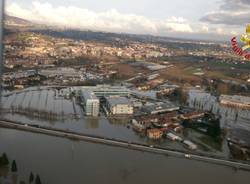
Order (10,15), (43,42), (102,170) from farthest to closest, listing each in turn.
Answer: (43,42) → (10,15) → (102,170)

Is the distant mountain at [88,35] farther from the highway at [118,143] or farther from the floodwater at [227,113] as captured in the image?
the highway at [118,143]

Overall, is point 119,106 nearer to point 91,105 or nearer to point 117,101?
point 117,101

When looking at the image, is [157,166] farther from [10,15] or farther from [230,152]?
[10,15]

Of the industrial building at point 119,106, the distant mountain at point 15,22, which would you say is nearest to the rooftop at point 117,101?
the industrial building at point 119,106

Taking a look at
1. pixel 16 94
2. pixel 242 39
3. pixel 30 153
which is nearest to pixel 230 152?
pixel 242 39

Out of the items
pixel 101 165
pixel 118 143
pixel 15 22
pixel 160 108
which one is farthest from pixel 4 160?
pixel 15 22

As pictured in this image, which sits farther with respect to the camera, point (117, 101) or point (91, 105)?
point (91, 105)

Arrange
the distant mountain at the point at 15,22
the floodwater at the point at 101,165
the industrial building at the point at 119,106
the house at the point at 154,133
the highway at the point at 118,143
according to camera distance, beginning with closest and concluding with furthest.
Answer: the floodwater at the point at 101,165 → the highway at the point at 118,143 → the house at the point at 154,133 → the industrial building at the point at 119,106 → the distant mountain at the point at 15,22
